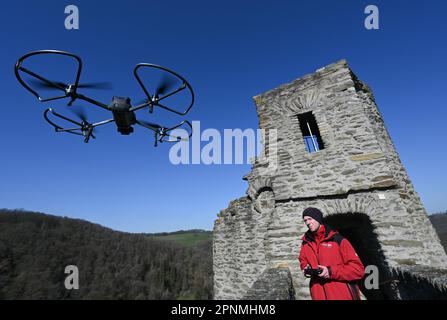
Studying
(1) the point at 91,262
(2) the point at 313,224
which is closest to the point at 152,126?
(2) the point at 313,224

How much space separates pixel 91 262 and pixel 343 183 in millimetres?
46982

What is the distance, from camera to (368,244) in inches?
234

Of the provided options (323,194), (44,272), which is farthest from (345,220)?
(44,272)

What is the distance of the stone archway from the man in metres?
2.87

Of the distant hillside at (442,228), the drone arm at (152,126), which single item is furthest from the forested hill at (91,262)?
the distant hillside at (442,228)

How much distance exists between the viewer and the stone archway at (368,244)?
5.19 m

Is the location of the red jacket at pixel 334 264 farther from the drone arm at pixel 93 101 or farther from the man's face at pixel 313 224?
the drone arm at pixel 93 101

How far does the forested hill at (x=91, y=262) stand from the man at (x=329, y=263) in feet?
125

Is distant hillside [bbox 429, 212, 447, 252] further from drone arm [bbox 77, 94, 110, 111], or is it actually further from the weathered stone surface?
drone arm [bbox 77, 94, 110, 111]

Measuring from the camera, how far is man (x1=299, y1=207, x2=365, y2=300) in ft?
9.81

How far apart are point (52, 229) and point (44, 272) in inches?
402

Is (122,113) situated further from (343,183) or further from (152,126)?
(343,183)

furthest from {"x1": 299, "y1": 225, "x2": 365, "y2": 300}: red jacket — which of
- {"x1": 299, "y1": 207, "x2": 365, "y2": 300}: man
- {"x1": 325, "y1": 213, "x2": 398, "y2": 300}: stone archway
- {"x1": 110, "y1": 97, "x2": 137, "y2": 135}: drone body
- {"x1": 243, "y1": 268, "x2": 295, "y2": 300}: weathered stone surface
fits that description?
{"x1": 110, "y1": 97, "x2": 137, "y2": 135}: drone body
